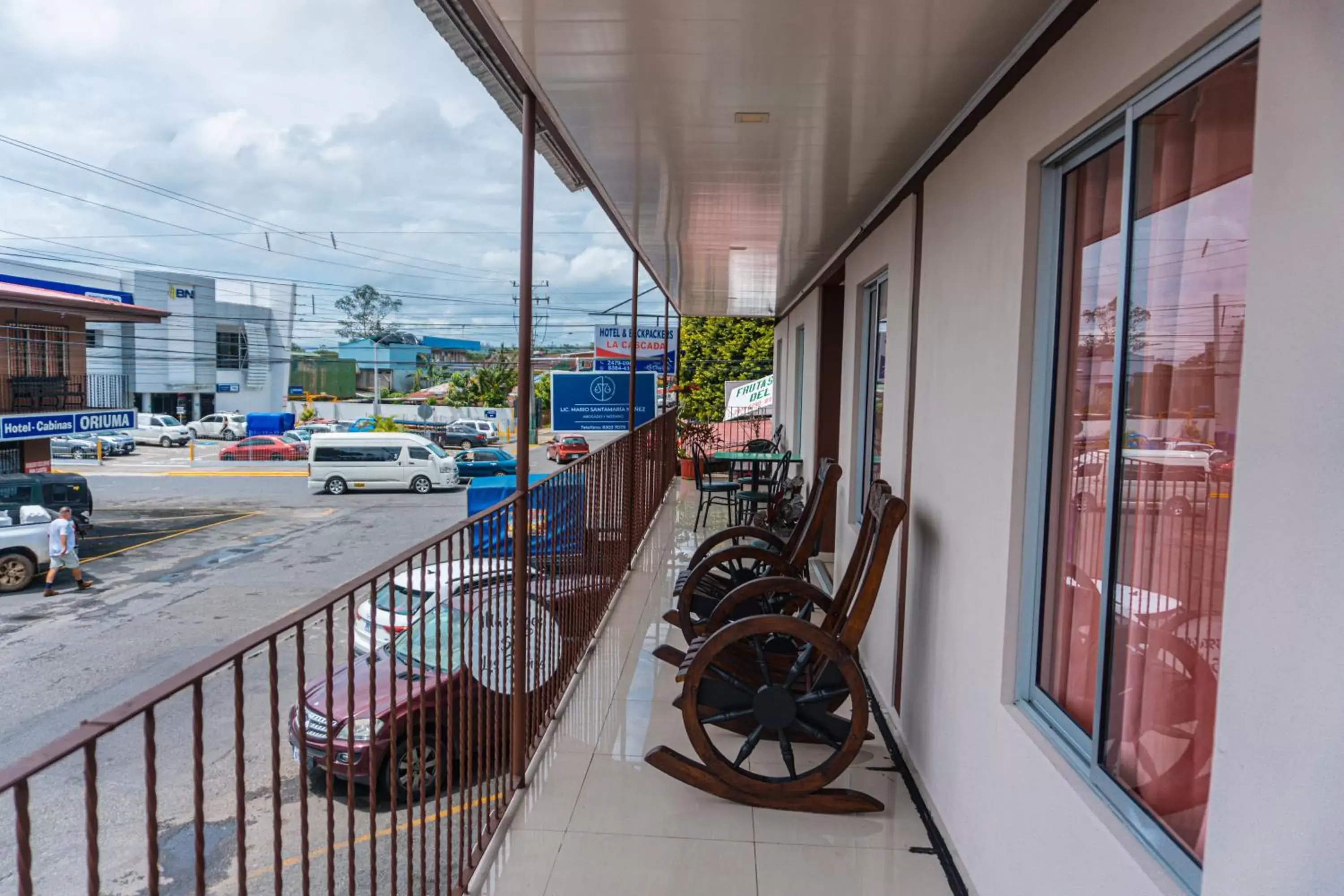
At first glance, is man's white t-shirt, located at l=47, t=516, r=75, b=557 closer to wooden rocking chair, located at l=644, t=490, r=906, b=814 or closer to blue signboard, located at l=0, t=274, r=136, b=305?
blue signboard, located at l=0, t=274, r=136, b=305

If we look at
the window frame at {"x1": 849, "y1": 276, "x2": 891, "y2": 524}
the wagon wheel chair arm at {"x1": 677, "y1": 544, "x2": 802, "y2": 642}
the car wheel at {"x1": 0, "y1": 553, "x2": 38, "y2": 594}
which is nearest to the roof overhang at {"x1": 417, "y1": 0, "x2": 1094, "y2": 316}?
the window frame at {"x1": 849, "y1": 276, "x2": 891, "y2": 524}

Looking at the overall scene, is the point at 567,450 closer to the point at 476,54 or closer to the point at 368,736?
the point at 476,54

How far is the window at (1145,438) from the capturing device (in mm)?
1253

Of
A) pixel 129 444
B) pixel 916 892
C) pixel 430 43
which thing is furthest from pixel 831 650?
pixel 129 444

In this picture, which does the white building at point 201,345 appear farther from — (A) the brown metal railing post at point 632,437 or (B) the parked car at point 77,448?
(A) the brown metal railing post at point 632,437

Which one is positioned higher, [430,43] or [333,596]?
[430,43]

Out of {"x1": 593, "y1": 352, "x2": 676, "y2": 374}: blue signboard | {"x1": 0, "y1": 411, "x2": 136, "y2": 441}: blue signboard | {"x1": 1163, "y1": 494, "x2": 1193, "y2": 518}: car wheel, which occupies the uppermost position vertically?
{"x1": 593, "y1": 352, "x2": 676, "y2": 374}: blue signboard

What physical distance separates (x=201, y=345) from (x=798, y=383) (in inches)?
1751

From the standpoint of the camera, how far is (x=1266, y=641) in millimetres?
999

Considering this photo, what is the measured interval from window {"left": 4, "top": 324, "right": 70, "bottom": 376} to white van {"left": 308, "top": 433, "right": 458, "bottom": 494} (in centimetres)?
584

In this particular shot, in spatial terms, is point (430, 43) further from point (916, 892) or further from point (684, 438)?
point (684, 438)

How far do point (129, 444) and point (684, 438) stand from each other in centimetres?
3090

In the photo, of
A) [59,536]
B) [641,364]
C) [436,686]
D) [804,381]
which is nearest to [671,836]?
[436,686]

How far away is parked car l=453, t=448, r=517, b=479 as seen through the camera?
25.3 metres
